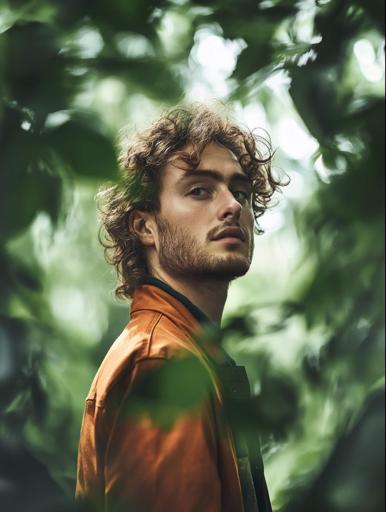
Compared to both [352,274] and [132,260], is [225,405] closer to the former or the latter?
[352,274]

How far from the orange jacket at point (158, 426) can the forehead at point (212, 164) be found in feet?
0.60

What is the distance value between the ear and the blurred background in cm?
63

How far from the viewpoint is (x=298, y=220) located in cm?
70

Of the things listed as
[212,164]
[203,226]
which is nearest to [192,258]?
[203,226]

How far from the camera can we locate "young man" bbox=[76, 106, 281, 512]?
861 mm

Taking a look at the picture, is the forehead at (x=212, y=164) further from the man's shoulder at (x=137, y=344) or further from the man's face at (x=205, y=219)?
the man's shoulder at (x=137, y=344)

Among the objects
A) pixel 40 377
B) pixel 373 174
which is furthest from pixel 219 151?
pixel 373 174

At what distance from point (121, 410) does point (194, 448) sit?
0.52 m

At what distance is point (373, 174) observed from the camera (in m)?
0.46

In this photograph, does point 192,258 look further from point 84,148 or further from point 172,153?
point 84,148

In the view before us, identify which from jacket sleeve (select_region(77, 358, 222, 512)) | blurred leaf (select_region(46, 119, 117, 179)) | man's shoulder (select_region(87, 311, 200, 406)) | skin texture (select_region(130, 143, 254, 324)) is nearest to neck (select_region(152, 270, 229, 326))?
skin texture (select_region(130, 143, 254, 324))

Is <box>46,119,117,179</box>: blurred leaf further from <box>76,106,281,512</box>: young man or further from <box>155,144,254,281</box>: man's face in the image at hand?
<box>155,144,254,281</box>: man's face

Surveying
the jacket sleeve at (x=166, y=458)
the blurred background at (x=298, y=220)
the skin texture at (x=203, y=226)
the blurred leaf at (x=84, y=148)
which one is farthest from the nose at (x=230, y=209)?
the blurred leaf at (x=84, y=148)

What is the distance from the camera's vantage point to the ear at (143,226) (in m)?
1.33
